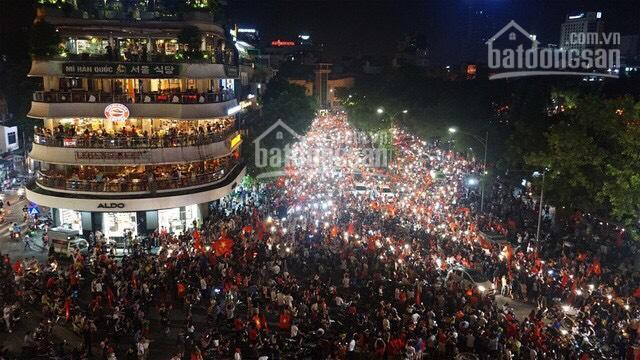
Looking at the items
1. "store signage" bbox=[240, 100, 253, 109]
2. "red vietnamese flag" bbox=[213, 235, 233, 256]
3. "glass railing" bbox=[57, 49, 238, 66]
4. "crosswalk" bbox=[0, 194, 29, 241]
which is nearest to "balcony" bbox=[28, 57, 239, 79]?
"glass railing" bbox=[57, 49, 238, 66]

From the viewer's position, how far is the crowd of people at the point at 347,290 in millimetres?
16969

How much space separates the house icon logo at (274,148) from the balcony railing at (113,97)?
10.6 m

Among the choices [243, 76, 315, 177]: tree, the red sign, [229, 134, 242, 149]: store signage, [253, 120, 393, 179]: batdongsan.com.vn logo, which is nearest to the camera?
[229, 134, 242, 149]: store signage

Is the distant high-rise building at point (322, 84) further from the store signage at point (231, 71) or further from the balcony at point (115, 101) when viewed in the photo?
the balcony at point (115, 101)

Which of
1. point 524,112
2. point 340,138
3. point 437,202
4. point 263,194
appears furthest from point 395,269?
point 340,138

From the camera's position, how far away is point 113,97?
2927cm

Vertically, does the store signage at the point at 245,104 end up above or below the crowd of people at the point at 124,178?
above

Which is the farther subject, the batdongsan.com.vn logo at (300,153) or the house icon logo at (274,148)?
the batdongsan.com.vn logo at (300,153)

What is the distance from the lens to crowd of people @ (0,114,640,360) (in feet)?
55.7

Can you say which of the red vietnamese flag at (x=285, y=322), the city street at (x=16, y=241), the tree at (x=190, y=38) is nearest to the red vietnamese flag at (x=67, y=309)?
the red vietnamese flag at (x=285, y=322)

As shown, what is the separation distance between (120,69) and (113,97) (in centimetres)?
163

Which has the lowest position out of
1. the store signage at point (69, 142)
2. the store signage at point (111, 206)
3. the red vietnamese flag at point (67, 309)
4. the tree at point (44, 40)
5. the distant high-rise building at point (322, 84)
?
the red vietnamese flag at point (67, 309)

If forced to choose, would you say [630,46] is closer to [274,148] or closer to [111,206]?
[274,148]

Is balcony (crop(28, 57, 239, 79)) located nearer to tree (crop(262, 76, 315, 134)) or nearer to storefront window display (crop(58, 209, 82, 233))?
storefront window display (crop(58, 209, 82, 233))
